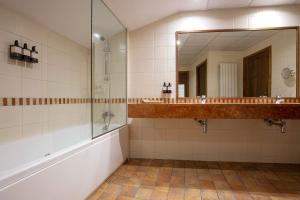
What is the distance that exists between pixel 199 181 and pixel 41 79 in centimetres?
199

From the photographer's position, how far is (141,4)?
240 cm

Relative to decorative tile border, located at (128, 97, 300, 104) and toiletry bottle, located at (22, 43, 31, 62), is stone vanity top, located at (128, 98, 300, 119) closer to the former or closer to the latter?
decorative tile border, located at (128, 97, 300, 104)

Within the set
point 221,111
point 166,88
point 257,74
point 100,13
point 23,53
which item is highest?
point 100,13

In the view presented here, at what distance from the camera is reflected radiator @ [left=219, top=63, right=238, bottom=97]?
274 centimetres

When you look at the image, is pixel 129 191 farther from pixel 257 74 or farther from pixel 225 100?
pixel 257 74

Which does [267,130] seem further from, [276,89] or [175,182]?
[175,182]

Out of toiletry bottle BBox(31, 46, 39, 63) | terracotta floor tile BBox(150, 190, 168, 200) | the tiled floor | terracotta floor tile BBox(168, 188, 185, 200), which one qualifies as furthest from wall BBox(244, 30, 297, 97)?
toiletry bottle BBox(31, 46, 39, 63)

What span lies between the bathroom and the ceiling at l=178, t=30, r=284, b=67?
0.04ft

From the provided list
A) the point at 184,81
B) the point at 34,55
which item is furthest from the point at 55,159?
the point at 184,81

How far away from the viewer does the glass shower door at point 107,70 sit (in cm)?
220

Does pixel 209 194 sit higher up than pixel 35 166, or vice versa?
pixel 35 166

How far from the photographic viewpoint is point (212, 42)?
280cm

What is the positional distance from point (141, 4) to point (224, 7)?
1100 mm

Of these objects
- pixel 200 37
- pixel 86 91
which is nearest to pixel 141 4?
pixel 200 37
